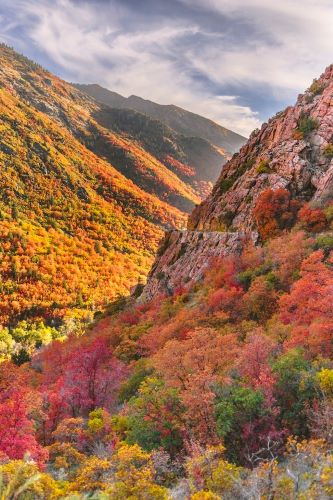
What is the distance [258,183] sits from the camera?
62844 mm

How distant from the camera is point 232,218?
66.1m

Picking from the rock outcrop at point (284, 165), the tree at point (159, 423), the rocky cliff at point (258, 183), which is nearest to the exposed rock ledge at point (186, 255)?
the rocky cliff at point (258, 183)

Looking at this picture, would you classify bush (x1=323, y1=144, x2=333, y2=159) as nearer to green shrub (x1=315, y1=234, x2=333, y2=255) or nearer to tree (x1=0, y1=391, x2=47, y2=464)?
green shrub (x1=315, y1=234, x2=333, y2=255)

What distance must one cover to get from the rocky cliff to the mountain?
0.28 metres

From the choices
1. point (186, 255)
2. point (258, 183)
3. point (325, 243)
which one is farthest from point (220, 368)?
point (258, 183)

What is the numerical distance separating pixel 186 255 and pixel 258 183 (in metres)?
16.4

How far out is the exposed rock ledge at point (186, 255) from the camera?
192 feet

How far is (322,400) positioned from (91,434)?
567 inches

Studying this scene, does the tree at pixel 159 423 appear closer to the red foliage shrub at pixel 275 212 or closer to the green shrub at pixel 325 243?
the green shrub at pixel 325 243

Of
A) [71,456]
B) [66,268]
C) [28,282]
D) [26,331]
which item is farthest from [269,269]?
[66,268]

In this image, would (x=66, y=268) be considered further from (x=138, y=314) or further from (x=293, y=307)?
(x=293, y=307)

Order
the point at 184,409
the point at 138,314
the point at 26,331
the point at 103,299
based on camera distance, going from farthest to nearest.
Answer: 1. the point at 103,299
2. the point at 26,331
3. the point at 138,314
4. the point at 184,409

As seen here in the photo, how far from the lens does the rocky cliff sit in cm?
5681

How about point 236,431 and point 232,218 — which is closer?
point 236,431
